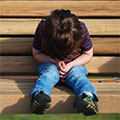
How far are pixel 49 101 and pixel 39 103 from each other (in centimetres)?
7

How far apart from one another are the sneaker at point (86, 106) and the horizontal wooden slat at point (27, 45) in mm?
974

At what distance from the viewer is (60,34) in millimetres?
1792

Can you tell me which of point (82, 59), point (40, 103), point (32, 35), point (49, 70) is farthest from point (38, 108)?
point (32, 35)

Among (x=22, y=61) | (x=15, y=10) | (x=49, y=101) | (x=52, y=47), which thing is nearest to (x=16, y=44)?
(x=22, y=61)

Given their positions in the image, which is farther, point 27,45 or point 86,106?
point 27,45

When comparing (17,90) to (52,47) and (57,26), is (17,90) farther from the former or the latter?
(57,26)

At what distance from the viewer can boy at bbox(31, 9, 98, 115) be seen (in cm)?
170

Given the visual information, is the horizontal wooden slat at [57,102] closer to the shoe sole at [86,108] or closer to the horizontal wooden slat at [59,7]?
the shoe sole at [86,108]

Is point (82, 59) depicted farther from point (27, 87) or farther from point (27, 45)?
point (27, 45)

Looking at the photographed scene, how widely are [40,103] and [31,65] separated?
2.86 ft

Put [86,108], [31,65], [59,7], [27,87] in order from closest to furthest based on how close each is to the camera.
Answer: [86,108] < [27,87] < [31,65] < [59,7]

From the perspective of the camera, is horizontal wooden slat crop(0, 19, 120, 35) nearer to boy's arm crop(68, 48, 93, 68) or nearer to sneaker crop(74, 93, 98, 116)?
boy's arm crop(68, 48, 93, 68)

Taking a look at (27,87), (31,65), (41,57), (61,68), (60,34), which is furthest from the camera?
(31,65)

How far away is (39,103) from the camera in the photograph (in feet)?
5.53
